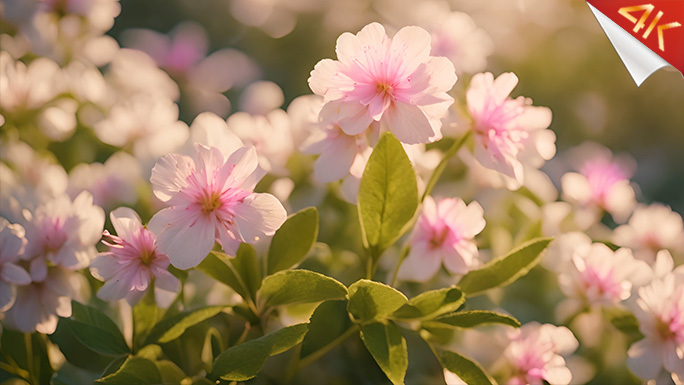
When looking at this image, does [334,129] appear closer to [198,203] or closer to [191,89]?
[198,203]

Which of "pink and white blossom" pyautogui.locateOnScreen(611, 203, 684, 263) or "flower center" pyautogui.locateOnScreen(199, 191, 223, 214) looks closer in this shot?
"flower center" pyautogui.locateOnScreen(199, 191, 223, 214)

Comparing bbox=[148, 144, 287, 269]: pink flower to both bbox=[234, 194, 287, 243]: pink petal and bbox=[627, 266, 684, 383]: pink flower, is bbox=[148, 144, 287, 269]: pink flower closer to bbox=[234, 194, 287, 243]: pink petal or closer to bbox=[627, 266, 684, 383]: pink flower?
bbox=[234, 194, 287, 243]: pink petal

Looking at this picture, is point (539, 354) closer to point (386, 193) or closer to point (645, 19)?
point (386, 193)

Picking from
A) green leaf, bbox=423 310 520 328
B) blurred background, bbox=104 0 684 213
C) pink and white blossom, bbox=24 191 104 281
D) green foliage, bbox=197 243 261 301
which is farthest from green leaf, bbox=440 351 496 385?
blurred background, bbox=104 0 684 213

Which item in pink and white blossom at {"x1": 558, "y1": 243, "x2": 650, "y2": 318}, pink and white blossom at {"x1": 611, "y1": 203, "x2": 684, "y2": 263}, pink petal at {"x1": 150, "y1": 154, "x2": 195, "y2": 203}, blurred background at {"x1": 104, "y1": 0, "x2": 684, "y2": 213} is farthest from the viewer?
blurred background at {"x1": 104, "y1": 0, "x2": 684, "y2": 213}

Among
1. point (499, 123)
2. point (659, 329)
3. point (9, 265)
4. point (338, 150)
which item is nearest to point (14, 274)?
point (9, 265)
